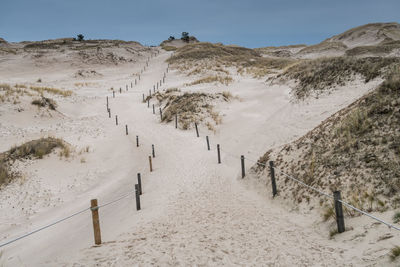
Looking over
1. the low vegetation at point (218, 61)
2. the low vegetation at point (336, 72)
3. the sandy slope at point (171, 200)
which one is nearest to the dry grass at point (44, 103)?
the sandy slope at point (171, 200)

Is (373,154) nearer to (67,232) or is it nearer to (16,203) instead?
(67,232)

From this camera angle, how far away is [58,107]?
29016 millimetres

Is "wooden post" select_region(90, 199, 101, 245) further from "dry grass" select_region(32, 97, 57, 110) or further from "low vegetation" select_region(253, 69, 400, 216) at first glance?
"dry grass" select_region(32, 97, 57, 110)

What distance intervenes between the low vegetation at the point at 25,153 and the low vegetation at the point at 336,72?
20032 mm

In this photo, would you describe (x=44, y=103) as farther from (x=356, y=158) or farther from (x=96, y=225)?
(x=356, y=158)

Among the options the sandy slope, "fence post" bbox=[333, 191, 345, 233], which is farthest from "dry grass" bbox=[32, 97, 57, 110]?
"fence post" bbox=[333, 191, 345, 233]

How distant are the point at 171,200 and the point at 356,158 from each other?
7099 mm

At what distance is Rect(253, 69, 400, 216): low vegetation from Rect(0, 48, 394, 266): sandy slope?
1263 millimetres

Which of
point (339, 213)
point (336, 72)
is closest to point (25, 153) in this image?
point (339, 213)

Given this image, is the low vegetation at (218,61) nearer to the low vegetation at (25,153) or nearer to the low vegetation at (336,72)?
the low vegetation at (336,72)

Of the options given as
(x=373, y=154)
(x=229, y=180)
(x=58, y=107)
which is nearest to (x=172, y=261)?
(x=373, y=154)

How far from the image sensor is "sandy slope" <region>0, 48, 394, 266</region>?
5.56 meters

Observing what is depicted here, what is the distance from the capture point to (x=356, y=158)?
292 inches

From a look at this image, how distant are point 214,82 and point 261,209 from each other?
1182 inches
